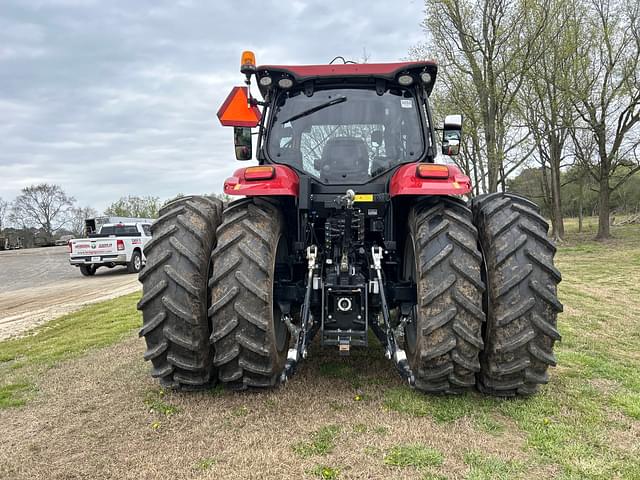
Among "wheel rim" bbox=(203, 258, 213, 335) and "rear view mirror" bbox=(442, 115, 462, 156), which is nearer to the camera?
"wheel rim" bbox=(203, 258, 213, 335)

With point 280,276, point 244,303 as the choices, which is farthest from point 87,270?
point 244,303

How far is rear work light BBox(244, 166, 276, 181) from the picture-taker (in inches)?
130

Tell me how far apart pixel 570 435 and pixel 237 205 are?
2.65 meters

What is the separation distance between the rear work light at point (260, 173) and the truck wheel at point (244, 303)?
0.93 feet

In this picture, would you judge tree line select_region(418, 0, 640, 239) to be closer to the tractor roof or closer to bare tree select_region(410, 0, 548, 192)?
bare tree select_region(410, 0, 548, 192)

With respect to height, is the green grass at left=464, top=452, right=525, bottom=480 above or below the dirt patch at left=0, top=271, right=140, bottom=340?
above

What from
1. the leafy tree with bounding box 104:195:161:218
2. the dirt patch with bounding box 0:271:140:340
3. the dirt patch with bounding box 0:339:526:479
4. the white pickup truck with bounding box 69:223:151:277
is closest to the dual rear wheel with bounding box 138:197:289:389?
the dirt patch with bounding box 0:339:526:479

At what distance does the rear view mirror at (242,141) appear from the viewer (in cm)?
425

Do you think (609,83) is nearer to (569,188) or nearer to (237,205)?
(569,188)

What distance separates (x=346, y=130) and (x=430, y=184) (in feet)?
3.59

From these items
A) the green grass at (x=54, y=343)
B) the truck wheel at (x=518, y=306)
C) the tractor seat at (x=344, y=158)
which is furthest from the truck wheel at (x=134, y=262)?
the truck wheel at (x=518, y=306)

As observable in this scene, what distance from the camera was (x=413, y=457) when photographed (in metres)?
2.58

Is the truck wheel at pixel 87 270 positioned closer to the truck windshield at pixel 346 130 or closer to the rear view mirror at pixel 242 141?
the rear view mirror at pixel 242 141

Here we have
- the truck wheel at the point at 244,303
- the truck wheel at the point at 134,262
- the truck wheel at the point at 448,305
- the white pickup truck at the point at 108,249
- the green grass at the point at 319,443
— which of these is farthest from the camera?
the truck wheel at the point at 134,262
